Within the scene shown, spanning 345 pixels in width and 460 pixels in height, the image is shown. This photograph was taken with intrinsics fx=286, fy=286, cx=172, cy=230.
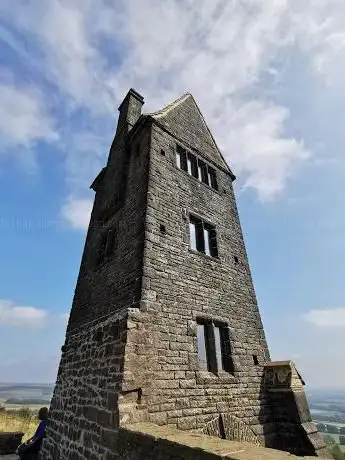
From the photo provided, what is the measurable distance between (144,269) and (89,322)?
279 centimetres

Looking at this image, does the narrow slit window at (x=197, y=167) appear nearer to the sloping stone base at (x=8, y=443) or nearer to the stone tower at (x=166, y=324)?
the stone tower at (x=166, y=324)

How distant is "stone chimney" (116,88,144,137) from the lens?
12.0 metres

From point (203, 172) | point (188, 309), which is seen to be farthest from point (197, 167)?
point (188, 309)

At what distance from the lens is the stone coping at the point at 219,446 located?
2.65 metres

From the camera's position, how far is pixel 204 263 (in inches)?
Result: 321

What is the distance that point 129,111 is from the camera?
488 inches

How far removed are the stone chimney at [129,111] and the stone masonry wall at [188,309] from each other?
2696mm

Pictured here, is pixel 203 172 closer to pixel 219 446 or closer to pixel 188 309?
pixel 188 309

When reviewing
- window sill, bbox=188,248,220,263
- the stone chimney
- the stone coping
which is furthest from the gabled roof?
the stone coping

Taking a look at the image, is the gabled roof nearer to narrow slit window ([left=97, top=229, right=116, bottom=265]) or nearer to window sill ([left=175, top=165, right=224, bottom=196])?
window sill ([left=175, top=165, right=224, bottom=196])

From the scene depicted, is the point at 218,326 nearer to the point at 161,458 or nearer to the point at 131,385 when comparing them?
the point at 131,385

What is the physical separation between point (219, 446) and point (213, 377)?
3.58m

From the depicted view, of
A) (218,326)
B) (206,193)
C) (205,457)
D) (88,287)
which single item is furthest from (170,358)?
(206,193)

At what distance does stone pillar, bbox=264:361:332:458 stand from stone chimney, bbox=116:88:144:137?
10025 mm
